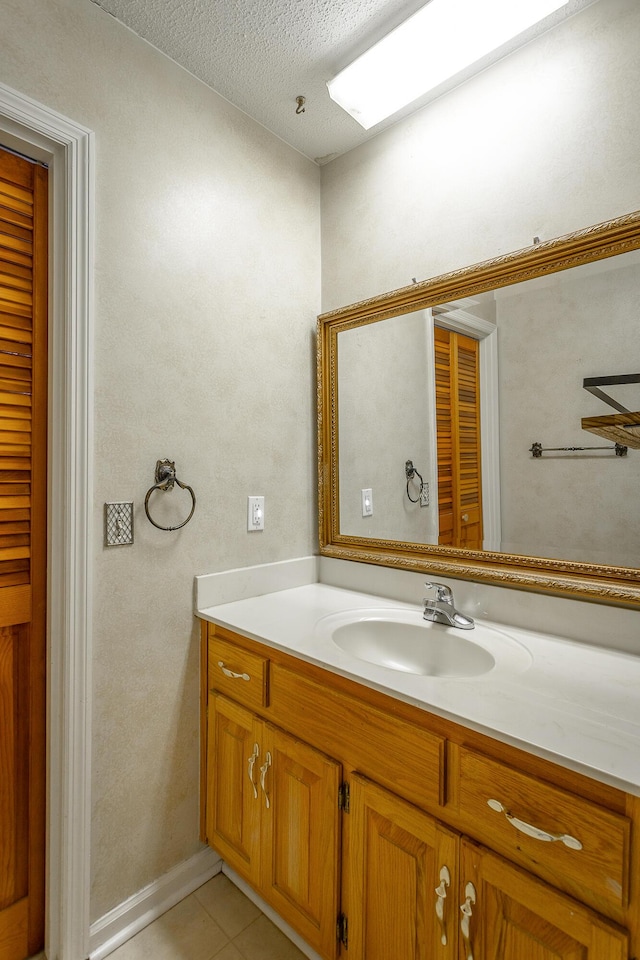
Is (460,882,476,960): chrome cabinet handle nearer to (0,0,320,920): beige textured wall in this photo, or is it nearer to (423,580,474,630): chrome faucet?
(423,580,474,630): chrome faucet

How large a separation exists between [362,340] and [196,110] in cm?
90

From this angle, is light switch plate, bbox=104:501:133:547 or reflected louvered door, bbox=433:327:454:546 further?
reflected louvered door, bbox=433:327:454:546

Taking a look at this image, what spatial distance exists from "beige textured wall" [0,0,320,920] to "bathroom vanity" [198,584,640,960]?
0.17 meters

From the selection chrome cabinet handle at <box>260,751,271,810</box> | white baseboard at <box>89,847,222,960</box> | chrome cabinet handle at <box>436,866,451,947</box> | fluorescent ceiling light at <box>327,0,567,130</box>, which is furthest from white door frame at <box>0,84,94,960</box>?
chrome cabinet handle at <box>436,866,451,947</box>

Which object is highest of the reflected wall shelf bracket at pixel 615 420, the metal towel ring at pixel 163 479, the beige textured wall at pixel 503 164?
the beige textured wall at pixel 503 164

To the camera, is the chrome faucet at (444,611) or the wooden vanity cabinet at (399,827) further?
the chrome faucet at (444,611)

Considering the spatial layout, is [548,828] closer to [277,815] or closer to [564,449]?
[277,815]

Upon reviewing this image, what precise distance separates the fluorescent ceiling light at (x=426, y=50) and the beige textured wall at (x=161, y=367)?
429 millimetres

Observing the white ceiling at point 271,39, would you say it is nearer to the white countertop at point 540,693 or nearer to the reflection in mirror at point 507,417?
the reflection in mirror at point 507,417

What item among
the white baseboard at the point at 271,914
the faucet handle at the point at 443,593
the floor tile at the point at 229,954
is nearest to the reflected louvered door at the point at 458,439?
the faucet handle at the point at 443,593

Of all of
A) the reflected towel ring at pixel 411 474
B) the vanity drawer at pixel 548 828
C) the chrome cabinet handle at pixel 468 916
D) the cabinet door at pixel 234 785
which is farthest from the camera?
the reflected towel ring at pixel 411 474

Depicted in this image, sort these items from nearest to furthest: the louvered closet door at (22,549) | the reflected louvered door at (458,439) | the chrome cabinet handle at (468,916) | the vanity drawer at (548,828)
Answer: the vanity drawer at (548,828), the chrome cabinet handle at (468,916), the louvered closet door at (22,549), the reflected louvered door at (458,439)

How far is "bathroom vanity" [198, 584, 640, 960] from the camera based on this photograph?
2.43ft

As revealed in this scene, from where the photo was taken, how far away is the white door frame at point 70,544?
4.01ft
